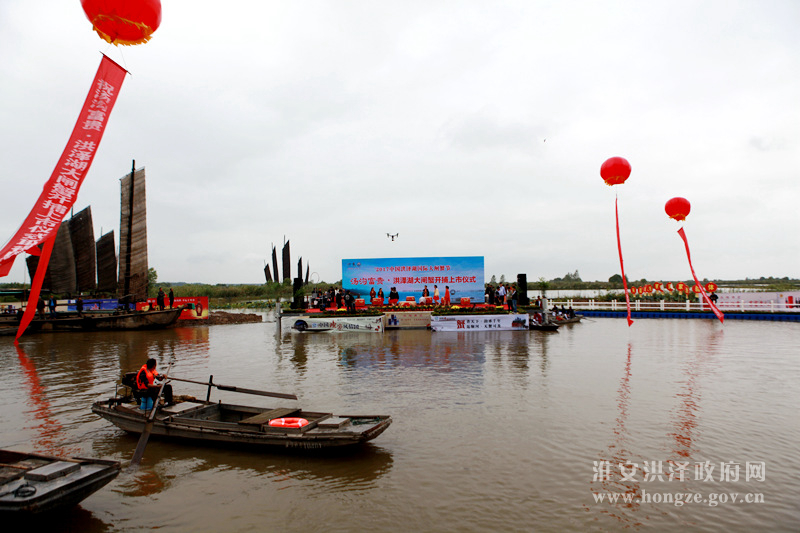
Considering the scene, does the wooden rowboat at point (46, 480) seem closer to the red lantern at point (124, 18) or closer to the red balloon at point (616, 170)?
the red lantern at point (124, 18)

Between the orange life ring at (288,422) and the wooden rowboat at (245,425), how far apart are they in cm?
8

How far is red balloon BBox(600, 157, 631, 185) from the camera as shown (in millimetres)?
16594

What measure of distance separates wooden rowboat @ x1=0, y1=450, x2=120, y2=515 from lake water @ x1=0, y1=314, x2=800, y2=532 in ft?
1.70

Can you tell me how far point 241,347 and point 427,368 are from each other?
941 cm

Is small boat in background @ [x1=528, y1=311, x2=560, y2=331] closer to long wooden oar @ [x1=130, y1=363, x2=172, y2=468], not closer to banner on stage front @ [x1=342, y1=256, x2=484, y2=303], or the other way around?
banner on stage front @ [x1=342, y1=256, x2=484, y2=303]

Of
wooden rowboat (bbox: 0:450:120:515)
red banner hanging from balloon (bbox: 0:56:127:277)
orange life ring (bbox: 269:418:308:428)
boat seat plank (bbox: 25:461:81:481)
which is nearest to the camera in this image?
wooden rowboat (bbox: 0:450:120:515)

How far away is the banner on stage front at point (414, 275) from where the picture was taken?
26688mm

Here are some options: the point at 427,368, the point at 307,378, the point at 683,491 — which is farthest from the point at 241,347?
the point at 683,491

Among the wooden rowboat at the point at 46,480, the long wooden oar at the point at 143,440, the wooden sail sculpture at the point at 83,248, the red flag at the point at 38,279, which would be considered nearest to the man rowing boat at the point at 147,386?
the long wooden oar at the point at 143,440

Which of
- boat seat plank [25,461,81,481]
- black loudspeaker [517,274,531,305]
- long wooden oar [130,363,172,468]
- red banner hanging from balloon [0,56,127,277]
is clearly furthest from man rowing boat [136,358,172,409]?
black loudspeaker [517,274,531,305]

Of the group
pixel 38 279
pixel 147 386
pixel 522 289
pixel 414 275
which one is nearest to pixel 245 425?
pixel 147 386

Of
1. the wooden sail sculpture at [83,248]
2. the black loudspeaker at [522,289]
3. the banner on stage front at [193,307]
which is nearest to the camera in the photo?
the black loudspeaker at [522,289]

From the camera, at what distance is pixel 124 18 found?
7227 millimetres

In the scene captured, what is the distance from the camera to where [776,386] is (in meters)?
10.4
